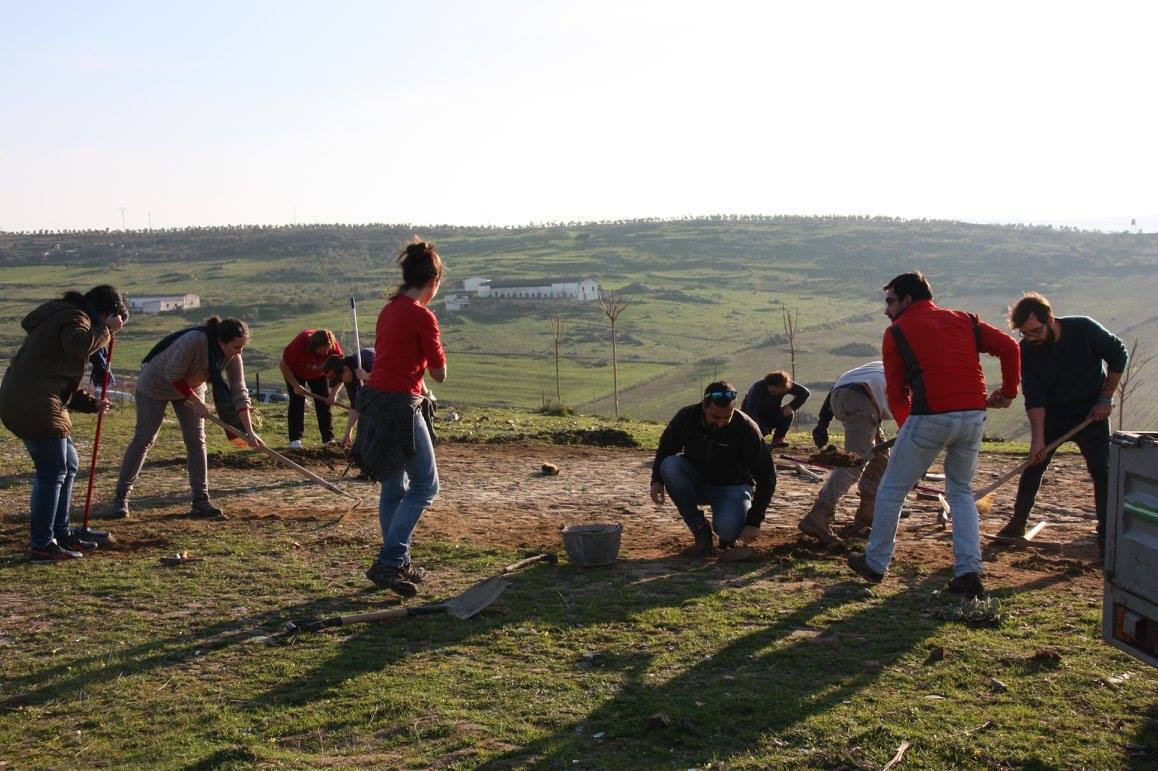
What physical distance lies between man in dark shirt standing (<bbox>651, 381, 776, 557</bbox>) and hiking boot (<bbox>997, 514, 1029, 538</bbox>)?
77.7 inches

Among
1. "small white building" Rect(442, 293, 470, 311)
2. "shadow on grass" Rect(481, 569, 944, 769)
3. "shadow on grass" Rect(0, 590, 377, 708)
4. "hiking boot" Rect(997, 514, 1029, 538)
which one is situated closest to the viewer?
"shadow on grass" Rect(481, 569, 944, 769)

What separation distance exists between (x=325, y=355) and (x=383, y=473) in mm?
5591

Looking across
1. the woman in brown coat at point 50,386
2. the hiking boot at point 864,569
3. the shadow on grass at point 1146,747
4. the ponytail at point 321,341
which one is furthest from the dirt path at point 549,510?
the shadow on grass at point 1146,747

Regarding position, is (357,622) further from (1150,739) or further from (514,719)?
(1150,739)

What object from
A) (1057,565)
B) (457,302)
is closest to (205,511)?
(1057,565)

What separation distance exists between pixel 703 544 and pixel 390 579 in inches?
89.3

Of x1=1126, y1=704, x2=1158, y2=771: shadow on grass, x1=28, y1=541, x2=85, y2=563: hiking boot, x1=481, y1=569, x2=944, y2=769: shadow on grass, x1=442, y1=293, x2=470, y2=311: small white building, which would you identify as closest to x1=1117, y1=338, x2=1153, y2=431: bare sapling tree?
x1=481, y1=569, x2=944, y2=769: shadow on grass

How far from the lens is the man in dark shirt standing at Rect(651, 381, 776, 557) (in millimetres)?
7297

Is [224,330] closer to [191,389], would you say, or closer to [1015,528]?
[191,389]

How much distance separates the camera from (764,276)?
272 feet

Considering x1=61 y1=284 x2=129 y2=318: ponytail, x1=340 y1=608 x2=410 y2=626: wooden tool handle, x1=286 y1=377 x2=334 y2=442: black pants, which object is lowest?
x1=340 y1=608 x2=410 y2=626: wooden tool handle

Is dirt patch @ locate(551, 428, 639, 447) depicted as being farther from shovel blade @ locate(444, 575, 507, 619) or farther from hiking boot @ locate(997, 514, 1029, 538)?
shovel blade @ locate(444, 575, 507, 619)

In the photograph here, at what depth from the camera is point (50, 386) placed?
7.07 metres

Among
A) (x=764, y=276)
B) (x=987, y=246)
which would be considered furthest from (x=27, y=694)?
(x=987, y=246)
